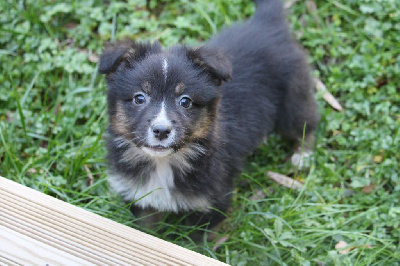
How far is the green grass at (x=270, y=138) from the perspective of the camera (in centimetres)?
377

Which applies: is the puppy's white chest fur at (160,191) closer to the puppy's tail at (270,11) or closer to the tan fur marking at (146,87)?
the tan fur marking at (146,87)

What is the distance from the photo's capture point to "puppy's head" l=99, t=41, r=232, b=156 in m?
2.92

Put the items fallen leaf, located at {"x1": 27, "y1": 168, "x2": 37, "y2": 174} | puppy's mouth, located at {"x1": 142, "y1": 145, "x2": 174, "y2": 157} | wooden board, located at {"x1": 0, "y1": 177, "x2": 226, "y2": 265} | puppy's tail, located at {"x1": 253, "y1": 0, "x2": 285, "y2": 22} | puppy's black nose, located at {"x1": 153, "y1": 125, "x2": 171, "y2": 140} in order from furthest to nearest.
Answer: puppy's tail, located at {"x1": 253, "y1": 0, "x2": 285, "y2": 22}
fallen leaf, located at {"x1": 27, "y1": 168, "x2": 37, "y2": 174}
puppy's mouth, located at {"x1": 142, "y1": 145, "x2": 174, "y2": 157}
puppy's black nose, located at {"x1": 153, "y1": 125, "x2": 171, "y2": 140}
wooden board, located at {"x1": 0, "y1": 177, "x2": 226, "y2": 265}

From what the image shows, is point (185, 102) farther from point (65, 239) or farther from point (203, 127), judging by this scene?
point (65, 239)

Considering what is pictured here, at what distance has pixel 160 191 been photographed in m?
3.39

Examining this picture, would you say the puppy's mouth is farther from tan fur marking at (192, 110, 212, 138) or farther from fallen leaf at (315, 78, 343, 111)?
fallen leaf at (315, 78, 343, 111)

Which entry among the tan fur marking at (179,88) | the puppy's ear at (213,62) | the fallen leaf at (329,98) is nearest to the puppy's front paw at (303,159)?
the fallen leaf at (329,98)

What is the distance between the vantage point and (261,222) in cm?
383

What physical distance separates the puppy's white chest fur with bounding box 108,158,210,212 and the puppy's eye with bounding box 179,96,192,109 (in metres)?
0.49

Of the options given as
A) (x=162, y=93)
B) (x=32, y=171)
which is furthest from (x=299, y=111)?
(x=32, y=171)

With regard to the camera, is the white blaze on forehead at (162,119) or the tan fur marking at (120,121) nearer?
the white blaze on forehead at (162,119)

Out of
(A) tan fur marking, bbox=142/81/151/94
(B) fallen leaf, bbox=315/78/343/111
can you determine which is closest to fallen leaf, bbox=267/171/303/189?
(B) fallen leaf, bbox=315/78/343/111

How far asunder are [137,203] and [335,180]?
77.2 inches

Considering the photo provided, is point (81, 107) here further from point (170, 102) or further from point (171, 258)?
point (171, 258)
